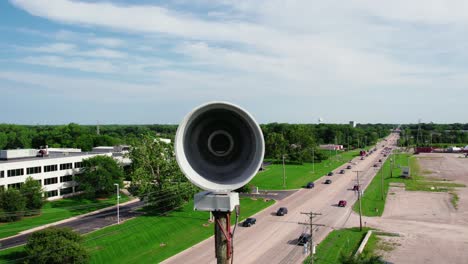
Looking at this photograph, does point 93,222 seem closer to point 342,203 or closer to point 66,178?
point 66,178

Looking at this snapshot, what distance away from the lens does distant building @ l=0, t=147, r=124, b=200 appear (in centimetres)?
6272

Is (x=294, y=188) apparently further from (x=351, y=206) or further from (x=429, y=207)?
(x=429, y=207)

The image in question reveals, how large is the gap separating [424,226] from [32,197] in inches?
2339

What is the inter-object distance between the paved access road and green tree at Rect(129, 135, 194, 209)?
12.2 metres

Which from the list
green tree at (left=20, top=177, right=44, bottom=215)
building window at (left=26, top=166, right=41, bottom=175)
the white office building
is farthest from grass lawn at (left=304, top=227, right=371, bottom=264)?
building window at (left=26, top=166, right=41, bottom=175)

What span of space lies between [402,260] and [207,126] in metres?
32.6

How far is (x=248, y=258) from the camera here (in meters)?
37.6

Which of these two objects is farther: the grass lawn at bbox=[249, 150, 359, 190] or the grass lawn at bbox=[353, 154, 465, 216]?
the grass lawn at bbox=[249, 150, 359, 190]

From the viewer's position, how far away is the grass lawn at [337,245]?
36.9 metres

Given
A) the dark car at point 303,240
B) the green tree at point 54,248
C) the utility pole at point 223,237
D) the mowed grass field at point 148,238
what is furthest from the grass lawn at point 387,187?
the utility pole at point 223,237

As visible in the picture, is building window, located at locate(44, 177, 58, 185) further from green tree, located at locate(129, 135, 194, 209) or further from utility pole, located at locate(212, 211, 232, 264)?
utility pole, located at locate(212, 211, 232, 264)

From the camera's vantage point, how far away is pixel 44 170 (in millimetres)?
67938

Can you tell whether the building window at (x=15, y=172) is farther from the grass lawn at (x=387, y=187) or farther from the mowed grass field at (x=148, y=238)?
the grass lawn at (x=387, y=187)

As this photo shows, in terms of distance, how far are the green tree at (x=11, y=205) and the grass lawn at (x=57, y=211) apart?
118cm
